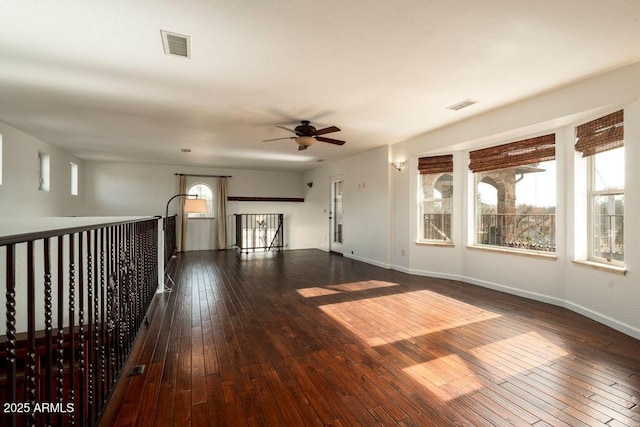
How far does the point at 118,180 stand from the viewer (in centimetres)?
827

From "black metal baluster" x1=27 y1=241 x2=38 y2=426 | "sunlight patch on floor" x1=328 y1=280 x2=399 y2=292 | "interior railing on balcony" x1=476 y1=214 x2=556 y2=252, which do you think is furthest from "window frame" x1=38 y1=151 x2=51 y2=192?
"interior railing on balcony" x1=476 y1=214 x2=556 y2=252

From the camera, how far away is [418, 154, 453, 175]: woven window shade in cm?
513

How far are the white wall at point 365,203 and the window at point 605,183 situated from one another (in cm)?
310

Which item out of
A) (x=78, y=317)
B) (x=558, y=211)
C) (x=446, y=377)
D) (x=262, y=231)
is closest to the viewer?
(x=78, y=317)

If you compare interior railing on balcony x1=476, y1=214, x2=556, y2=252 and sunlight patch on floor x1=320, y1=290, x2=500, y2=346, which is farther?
interior railing on balcony x1=476, y1=214, x2=556, y2=252

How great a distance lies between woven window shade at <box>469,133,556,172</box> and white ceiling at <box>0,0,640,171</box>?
0.72m

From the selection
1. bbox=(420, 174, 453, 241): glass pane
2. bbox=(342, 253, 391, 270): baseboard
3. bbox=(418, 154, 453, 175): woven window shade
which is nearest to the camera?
bbox=(418, 154, 453, 175): woven window shade

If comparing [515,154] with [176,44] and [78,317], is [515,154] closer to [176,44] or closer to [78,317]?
[176,44]

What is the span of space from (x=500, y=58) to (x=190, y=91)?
3.14 metres

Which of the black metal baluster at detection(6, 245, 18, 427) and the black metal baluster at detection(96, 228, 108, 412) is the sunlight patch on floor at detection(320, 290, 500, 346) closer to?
the black metal baluster at detection(96, 228, 108, 412)

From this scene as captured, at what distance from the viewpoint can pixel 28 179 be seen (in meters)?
5.27

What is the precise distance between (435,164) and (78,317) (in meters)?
5.12

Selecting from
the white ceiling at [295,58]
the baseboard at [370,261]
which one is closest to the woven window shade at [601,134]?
the white ceiling at [295,58]

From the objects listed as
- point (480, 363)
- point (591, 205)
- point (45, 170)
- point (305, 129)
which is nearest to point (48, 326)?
point (480, 363)
